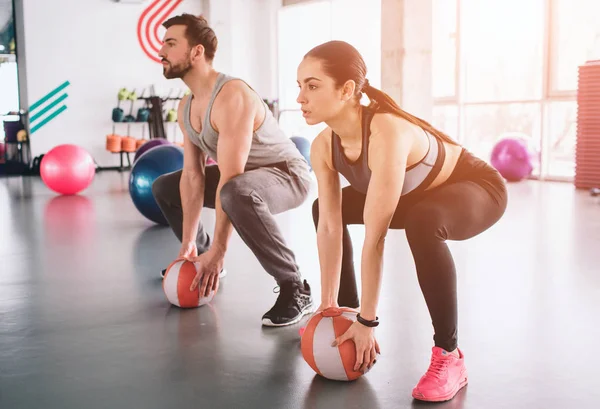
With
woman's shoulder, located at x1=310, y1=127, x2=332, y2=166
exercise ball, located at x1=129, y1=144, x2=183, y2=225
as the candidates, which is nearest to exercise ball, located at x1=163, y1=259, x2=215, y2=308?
woman's shoulder, located at x1=310, y1=127, x2=332, y2=166

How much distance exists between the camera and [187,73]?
2.46m

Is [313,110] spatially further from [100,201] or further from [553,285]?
[100,201]

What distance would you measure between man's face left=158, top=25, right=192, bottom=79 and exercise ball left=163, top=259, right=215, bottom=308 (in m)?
0.76

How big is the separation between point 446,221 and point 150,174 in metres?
3.20

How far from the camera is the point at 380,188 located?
5.24 feet

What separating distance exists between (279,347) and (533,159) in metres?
5.90

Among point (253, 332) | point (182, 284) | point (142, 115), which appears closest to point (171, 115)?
point (142, 115)

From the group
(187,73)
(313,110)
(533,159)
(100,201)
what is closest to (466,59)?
(533,159)

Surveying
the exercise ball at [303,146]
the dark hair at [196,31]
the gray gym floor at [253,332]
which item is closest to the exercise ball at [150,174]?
the gray gym floor at [253,332]

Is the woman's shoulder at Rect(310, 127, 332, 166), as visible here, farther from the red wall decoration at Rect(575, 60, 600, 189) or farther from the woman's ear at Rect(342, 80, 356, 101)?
the red wall decoration at Rect(575, 60, 600, 189)

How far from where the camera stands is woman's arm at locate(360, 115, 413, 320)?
5.23ft

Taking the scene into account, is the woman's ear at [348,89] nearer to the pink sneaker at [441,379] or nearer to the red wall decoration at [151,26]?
the pink sneaker at [441,379]

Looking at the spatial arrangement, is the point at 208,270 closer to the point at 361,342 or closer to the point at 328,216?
the point at 328,216

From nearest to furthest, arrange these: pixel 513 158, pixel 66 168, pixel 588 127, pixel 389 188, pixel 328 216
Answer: pixel 389 188, pixel 328 216, pixel 66 168, pixel 588 127, pixel 513 158
